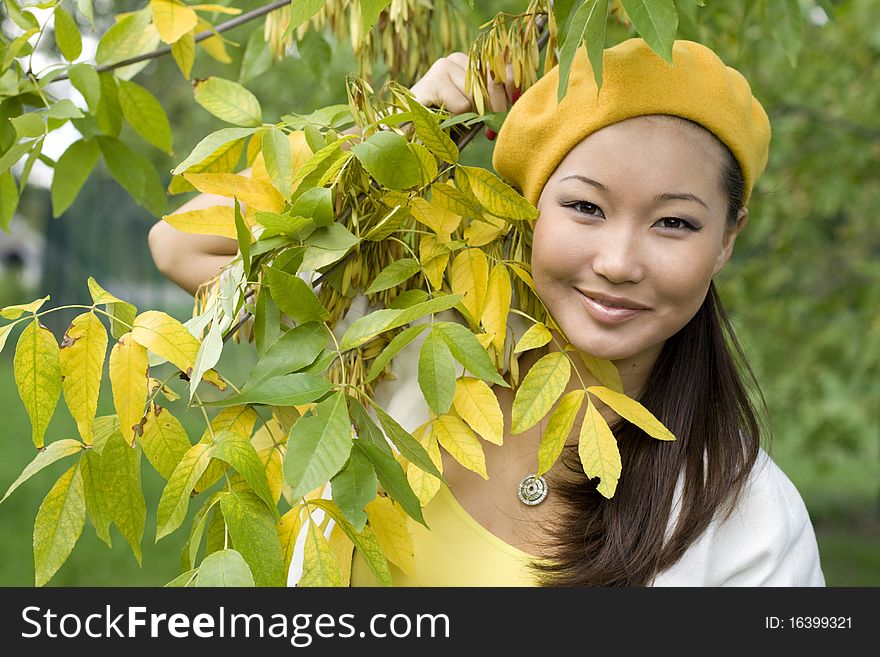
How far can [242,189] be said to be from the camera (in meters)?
1.35

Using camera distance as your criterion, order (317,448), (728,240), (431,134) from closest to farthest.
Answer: (317,448)
(431,134)
(728,240)

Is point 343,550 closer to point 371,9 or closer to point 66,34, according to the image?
point 371,9

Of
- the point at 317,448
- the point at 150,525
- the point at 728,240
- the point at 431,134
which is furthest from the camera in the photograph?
the point at 150,525

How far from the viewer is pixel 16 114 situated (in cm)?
161

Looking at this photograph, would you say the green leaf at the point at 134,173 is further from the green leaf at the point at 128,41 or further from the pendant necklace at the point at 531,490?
the pendant necklace at the point at 531,490

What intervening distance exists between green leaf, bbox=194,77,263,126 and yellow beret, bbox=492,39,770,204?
0.35m

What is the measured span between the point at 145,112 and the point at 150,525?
16.0ft

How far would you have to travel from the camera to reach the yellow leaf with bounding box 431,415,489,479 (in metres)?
1.30

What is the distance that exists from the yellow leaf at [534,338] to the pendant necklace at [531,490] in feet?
0.91

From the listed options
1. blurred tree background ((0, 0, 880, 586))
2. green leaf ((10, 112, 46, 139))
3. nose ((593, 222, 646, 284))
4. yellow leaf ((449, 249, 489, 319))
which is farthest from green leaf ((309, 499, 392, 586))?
blurred tree background ((0, 0, 880, 586))

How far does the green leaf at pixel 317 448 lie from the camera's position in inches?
39.9

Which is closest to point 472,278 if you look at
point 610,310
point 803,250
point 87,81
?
point 610,310

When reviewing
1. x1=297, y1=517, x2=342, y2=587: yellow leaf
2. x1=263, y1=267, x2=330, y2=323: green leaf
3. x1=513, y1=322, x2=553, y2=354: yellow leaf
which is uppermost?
x1=513, y1=322, x2=553, y2=354: yellow leaf

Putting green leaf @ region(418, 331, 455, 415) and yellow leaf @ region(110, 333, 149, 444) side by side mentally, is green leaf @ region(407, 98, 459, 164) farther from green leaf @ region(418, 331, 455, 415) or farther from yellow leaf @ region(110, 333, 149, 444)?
yellow leaf @ region(110, 333, 149, 444)
